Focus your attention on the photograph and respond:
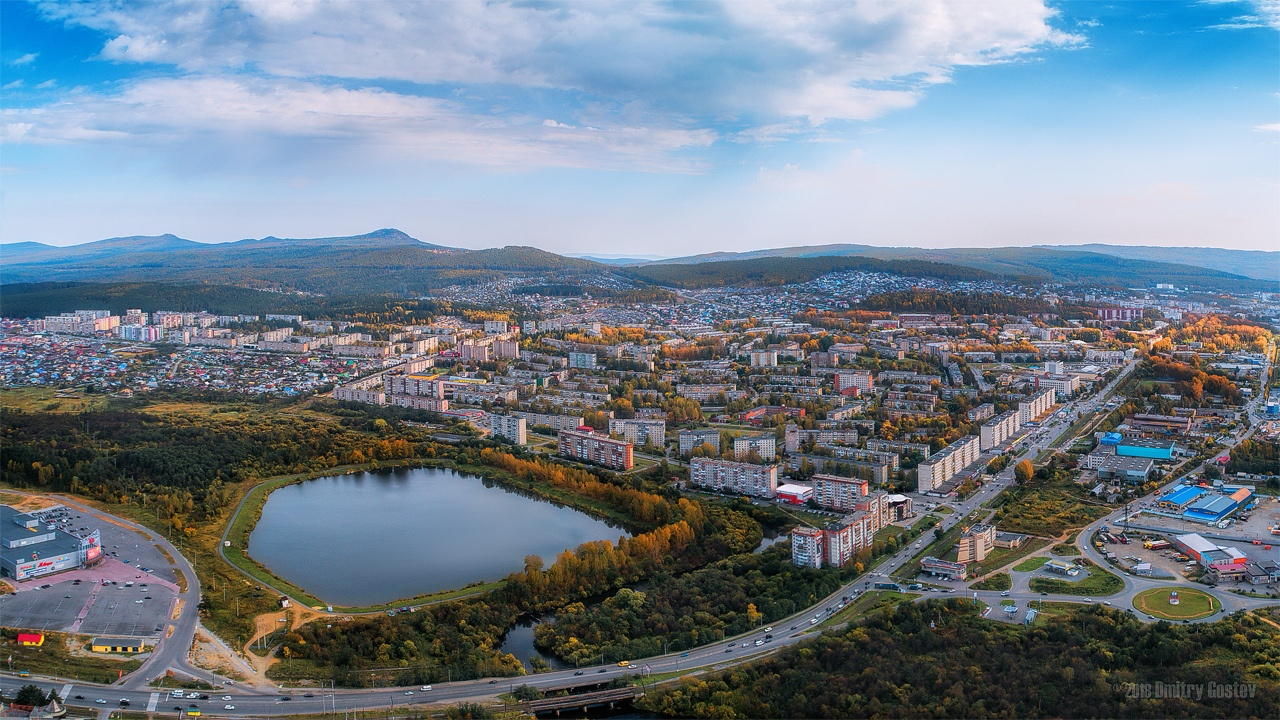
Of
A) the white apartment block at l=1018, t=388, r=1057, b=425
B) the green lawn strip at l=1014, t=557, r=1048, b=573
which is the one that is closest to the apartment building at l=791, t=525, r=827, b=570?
the green lawn strip at l=1014, t=557, r=1048, b=573

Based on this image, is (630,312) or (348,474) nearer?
(348,474)

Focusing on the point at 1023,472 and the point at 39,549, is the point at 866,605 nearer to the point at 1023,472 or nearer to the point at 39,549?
the point at 1023,472

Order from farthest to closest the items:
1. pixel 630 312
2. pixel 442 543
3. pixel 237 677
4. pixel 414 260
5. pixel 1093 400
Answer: pixel 414 260 → pixel 630 312 → pixel 1093 400 → pixel 442 543 → pixel 237 677

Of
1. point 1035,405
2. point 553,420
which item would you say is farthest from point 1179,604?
point 553,420

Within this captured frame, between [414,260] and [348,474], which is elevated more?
[414,260]

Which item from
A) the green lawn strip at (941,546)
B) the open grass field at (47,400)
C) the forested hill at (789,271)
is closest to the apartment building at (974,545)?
the green lawn strip at (941,546)

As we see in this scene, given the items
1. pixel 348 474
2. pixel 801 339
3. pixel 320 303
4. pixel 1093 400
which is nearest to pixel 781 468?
pixel 348 474

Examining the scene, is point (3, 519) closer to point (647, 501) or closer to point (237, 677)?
point (237, 677)
